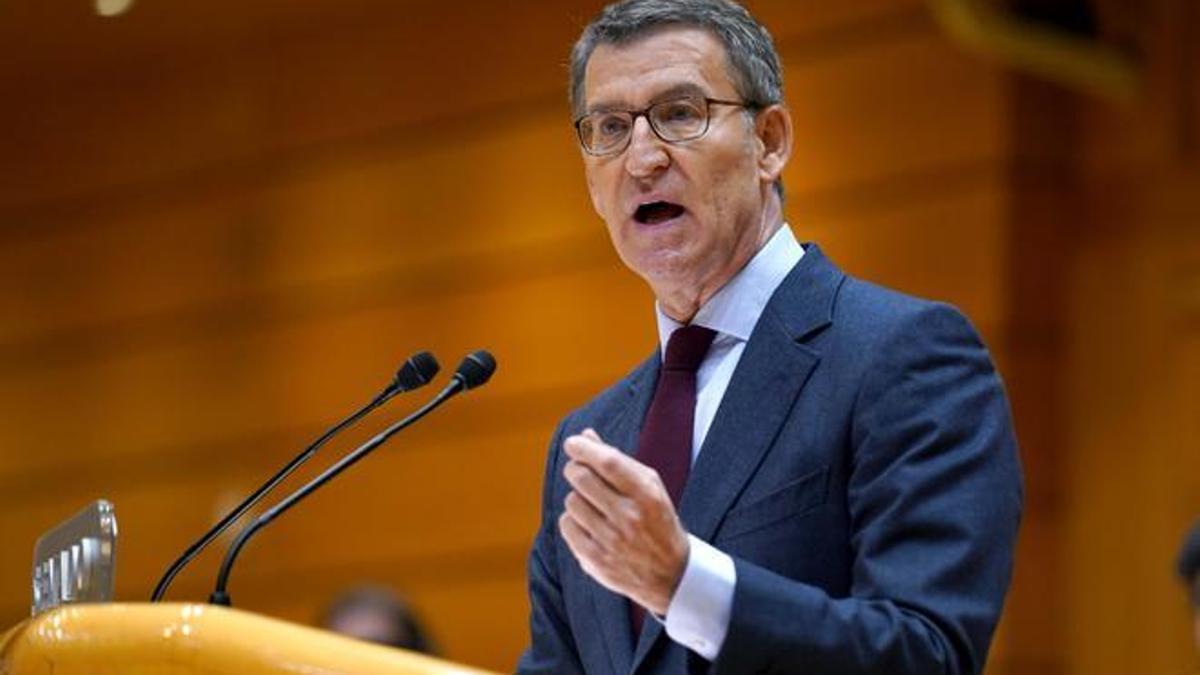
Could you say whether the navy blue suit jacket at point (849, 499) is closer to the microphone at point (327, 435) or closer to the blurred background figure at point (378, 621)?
the microphone at point (327, 435)

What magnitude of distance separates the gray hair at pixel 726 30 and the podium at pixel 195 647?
2.98ft

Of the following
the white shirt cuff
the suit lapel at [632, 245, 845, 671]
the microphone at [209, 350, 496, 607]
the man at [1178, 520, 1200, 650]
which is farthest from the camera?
the man at [1178, 520, 1200, 650]

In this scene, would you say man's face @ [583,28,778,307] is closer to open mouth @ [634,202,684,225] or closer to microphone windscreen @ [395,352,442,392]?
open mouth @ [634,202,684,225]

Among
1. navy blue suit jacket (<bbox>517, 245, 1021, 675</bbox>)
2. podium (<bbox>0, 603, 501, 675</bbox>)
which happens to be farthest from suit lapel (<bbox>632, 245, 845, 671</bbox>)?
podium (<bbox>0, 603, 501, 675</bbox>)

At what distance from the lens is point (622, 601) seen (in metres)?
2.45

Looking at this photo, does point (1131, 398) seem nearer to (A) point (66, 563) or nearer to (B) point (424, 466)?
(B) point (424, 466)

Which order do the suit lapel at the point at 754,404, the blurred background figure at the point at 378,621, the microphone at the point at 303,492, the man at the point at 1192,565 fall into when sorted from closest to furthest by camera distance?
1. the suit lapel at the point at 754,404
2. the microphone at the point at 303,492
3. the man at the point at 1192,565
4. the blurred background figure at the point at 378,621

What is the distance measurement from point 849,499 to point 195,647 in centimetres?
70

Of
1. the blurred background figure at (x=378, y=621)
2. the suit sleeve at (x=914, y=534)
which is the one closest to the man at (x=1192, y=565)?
the suit sleeve at (x=914, y=534)

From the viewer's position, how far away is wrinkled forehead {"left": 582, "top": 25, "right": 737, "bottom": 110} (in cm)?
258

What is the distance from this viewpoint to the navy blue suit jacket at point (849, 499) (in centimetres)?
215

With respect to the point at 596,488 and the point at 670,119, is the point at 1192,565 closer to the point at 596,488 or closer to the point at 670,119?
the point at 670,119

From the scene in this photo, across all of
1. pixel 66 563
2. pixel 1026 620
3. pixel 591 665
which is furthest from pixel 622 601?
pixel 1026 620

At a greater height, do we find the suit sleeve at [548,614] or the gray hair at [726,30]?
the gray hair at [726,30]
